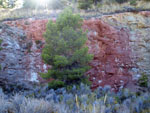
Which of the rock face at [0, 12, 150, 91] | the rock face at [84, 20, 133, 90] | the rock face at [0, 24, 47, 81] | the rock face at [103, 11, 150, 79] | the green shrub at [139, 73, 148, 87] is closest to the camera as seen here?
the rock face at [0, 24, 47, 81]

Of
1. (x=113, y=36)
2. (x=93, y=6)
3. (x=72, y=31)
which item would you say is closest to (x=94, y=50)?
(x=113, y=36)

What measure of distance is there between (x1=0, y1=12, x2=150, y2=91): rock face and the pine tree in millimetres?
3354

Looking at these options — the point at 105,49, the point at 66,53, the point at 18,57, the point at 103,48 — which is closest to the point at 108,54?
the point at 105,49

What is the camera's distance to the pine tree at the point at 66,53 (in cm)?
918

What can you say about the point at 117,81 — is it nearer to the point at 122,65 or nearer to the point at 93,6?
the point at 122,65

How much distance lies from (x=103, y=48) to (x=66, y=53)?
4917 mm

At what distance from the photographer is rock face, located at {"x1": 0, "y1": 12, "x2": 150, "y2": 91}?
1271cm

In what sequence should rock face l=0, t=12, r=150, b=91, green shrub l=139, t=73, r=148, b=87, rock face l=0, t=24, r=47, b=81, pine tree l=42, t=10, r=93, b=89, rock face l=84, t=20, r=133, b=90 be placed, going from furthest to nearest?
1. rock face l=84, t=20, r=133, b=90
2. rock face l=0, t=12, r=150, b=91
3. green shrub l=139, t=73, r=148, b=87
4. rock face l=0, t=24, r=47, b=81
5. pine tree l=42, t=10, r=93, b=89

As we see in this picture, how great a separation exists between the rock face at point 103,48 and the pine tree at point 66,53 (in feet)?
11.0

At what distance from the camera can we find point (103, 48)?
13.8 metres

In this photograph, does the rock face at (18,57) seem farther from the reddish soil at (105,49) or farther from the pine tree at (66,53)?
the pine tree at (66,53)

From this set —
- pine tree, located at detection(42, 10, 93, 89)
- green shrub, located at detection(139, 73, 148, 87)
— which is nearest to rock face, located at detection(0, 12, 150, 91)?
green shrub, located at detection(139, 73, 148, 87)

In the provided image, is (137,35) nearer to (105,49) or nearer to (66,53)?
(105,49)

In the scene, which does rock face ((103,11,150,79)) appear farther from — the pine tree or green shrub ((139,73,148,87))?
the pine tree
